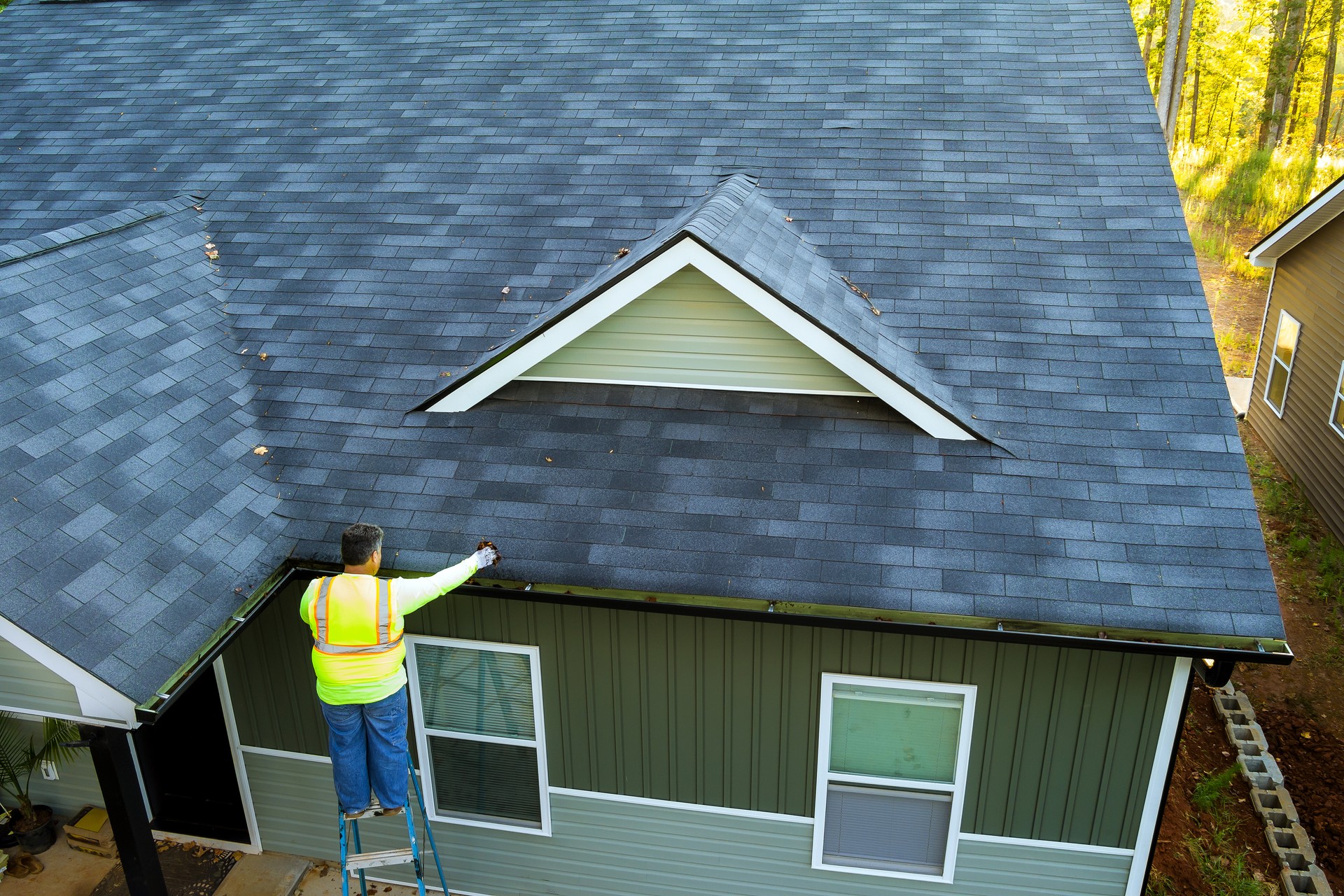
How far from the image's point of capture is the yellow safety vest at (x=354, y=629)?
16.1 ft

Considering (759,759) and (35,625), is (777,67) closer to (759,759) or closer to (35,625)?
(759,759)

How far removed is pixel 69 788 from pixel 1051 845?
736cm

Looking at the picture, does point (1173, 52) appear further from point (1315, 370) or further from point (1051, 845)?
Answer: point (1051, 845)

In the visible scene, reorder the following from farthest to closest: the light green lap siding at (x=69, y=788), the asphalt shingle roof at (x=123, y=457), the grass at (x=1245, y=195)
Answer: the grass at (x=1245, y=195)
the light green lap siding at (x=69, y=788)
the asphalt shingle roof at (x=123, y=457)

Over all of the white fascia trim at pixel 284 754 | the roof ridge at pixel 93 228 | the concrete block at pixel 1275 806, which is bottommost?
the concrete block at pixel 1275 806

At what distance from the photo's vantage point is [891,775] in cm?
603

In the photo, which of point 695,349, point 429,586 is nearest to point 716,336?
point 695,349

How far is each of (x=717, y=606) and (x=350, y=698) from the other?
205 centimetres

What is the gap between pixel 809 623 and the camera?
5.20 meters

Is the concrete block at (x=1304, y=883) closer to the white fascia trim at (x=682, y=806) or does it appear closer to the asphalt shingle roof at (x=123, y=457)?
the white fascia trim at (x=682, y=806)

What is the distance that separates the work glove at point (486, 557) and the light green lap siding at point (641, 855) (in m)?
2.09

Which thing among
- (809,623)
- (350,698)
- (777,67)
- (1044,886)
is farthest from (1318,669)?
(350,698)

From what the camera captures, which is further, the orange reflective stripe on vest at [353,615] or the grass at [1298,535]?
the grass at [1298,535]

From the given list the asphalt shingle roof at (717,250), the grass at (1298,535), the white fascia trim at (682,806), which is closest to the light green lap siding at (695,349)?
the asphalt shingle roof at (717,250)
